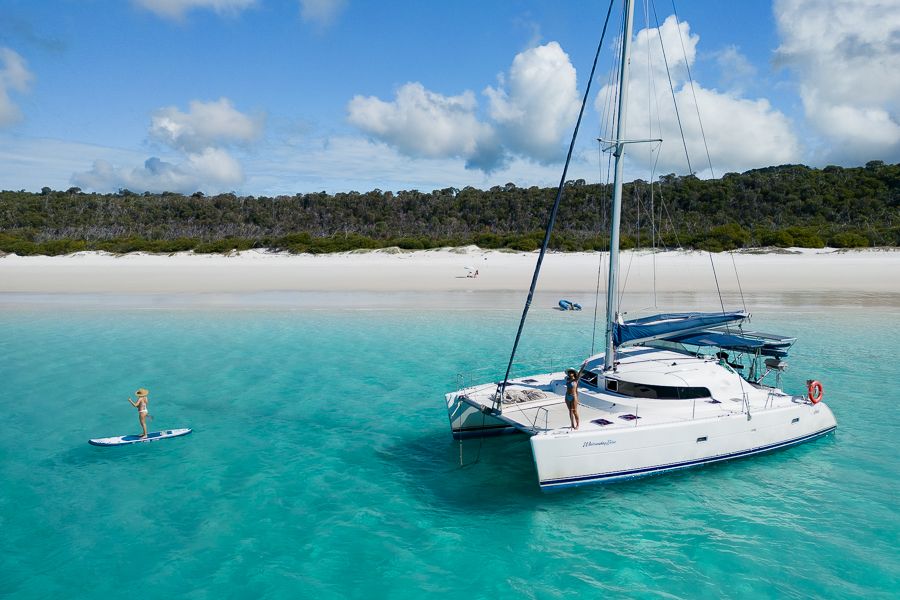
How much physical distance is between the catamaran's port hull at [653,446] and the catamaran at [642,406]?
20 mm

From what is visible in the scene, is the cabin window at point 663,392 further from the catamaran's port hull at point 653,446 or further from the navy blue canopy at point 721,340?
the navy blue canopy at point 721,340

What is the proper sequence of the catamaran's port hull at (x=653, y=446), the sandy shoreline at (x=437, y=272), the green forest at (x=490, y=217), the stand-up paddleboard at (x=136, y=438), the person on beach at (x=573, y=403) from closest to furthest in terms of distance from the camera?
1. the catamaran's port hull at (x=653, y=446)
2. the person on beach at (x=573, y=403)
3. the stand-up paddleboard at (x=136, y=438)
4. the sandy shoreline at (x=437, y=272)
5. the green forest at (x=490, y=217)

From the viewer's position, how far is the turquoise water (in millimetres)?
8359

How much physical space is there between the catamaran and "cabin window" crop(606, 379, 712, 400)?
0.02m

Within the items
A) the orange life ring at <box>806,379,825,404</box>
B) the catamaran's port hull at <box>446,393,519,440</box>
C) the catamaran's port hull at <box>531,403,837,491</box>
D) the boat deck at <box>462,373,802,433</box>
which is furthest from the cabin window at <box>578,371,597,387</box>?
the orange life ring at <box>806,379,825,404</box>

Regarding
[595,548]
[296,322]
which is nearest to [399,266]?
→ [296,322]

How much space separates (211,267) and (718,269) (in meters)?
38.9

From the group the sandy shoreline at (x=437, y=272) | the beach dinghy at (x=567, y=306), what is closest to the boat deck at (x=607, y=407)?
the beach dinghy at (x=567, y=306)

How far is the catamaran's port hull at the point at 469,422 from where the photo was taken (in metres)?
12.8

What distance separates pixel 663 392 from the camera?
11.7 meters

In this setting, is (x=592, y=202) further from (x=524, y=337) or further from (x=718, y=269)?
(x=524, y=337)

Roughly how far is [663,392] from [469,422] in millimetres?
3984

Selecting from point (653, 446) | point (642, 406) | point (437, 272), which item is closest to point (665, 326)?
point (642, 406)

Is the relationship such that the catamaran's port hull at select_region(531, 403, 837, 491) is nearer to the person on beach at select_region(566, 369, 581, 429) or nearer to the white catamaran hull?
the person on beach at select_region(566, 369, 581, 429)
